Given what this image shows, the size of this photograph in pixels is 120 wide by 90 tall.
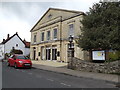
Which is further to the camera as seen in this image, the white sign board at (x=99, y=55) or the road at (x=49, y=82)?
the white sign board at (x=99, y=55)

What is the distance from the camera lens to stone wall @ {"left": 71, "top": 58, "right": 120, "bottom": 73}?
1216cm

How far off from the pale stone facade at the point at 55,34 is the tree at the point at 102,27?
6.92 metres

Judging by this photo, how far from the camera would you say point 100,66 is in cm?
1304

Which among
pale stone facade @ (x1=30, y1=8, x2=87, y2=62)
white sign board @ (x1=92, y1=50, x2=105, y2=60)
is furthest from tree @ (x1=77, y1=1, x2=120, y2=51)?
pale stone facade @ (x1=30, y1=8, x2=87, y2=62)

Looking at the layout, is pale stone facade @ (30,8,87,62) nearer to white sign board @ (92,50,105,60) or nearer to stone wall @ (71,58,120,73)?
white sign board @ (92,50,105,60)

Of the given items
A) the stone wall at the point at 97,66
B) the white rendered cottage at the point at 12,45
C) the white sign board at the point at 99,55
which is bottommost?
the stone wall at the point at 97,66

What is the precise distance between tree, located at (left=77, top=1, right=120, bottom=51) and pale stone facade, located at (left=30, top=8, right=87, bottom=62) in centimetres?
692

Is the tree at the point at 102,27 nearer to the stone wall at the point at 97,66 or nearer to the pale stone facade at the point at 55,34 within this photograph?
the stone wall at the point at 97,66

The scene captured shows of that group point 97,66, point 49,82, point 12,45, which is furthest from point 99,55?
point 12,45

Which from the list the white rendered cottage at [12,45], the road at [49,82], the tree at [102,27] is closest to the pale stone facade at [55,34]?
the tree at [102,27]

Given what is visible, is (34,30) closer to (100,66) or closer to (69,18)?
(69,18)

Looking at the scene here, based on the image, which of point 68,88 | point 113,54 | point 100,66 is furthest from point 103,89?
point 113,54

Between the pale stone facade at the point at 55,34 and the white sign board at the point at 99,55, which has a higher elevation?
the pale stone facade at the point at 55,34

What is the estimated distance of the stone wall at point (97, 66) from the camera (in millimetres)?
12164
